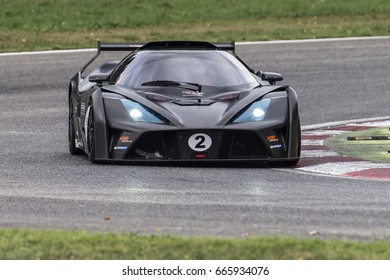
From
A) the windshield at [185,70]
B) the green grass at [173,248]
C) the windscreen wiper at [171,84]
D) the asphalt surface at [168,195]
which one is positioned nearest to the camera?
the green grass at [173,248]

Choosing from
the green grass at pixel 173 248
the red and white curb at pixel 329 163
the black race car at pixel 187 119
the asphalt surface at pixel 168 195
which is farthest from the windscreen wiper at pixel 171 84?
the green grass at pixel 173 248

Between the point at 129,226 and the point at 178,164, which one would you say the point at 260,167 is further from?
the point at 129,226

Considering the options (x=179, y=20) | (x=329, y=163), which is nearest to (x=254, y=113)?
(x=329, y=163)

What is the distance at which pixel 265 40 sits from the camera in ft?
83.9

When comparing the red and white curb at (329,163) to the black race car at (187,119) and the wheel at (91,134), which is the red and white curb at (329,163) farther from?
the wheel at (91,134)

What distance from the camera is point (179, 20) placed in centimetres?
2817

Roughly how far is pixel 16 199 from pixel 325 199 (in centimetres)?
226

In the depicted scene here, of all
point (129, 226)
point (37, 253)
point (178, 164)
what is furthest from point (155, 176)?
point (37, 253)

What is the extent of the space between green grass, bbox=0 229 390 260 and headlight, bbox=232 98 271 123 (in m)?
4.46

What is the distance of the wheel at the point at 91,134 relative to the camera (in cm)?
1262

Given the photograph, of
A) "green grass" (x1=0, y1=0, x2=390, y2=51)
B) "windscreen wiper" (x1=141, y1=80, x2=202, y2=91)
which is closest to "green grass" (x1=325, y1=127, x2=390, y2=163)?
"windscreen wiper" (x1=141, y1=80, x2=202, y2=91)

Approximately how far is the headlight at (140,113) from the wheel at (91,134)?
35 centimetres

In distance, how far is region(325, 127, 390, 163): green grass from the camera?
1366 cm

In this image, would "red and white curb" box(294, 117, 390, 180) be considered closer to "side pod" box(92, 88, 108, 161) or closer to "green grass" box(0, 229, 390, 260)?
"side pod" box(92, 88, 108, 161)
